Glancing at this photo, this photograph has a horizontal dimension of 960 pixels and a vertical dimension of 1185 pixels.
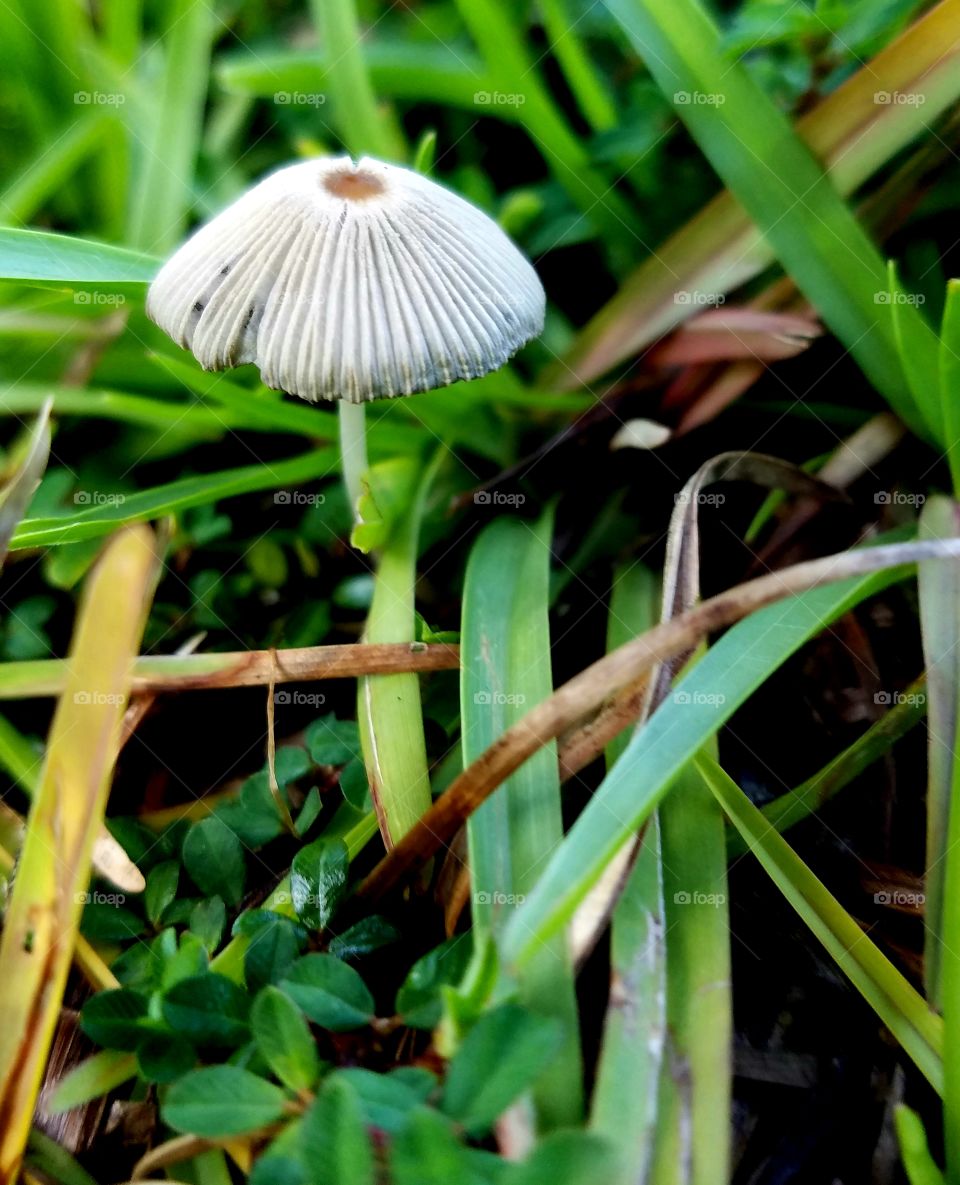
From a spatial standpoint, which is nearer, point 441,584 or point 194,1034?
point 194,1034

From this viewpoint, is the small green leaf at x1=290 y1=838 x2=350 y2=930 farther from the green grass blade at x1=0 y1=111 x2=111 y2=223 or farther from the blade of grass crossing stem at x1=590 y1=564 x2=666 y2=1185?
the green grass blade at x1=0 y1=111 x2=111 y2=223

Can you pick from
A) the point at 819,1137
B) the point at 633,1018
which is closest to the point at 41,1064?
the point at 633,1018

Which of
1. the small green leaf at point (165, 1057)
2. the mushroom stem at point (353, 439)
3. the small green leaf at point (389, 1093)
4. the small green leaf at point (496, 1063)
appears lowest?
the small green leaf at point (165, 1057)

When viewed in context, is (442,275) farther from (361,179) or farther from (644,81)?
(644,81)

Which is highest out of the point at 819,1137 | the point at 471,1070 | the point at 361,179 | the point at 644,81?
the point at 644,81

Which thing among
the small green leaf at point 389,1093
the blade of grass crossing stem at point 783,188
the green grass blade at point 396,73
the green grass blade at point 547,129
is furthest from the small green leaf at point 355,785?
the green grass blade at point 396,73

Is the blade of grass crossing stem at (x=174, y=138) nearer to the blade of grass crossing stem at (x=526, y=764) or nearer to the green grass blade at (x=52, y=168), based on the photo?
the green grass blade at (x=52, y=168)

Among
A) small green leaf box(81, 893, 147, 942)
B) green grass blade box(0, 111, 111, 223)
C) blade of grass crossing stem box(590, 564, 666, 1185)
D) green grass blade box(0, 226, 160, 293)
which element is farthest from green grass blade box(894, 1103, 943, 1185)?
green grass blade box(0, 111, 111, 223)
